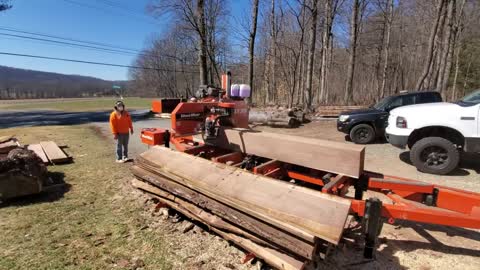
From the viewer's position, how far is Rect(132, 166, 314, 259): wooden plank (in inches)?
96.3

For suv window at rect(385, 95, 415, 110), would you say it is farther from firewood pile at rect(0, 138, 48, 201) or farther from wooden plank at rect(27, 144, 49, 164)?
wooden plank at rect(27, 144, 49, 164)

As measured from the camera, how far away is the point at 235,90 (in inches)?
183

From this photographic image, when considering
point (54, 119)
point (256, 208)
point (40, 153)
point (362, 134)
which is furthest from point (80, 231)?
point (54, 119)

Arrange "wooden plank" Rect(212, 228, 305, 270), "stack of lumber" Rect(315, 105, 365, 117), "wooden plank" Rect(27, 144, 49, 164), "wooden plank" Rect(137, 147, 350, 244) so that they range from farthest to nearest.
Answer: "stack of lumber" Rect(315, 105, 365, 117) → "wooden plank" Rect(27, 144, 49, 164) → "wooden plank" Rect(212, 228, 305, 270) → "wooden plank" Rect(137, 147, 350, 244)

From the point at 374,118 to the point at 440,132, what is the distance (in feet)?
11.6

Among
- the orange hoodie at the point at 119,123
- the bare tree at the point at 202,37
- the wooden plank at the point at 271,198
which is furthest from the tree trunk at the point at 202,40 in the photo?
the wooden plank at the point at 271,198

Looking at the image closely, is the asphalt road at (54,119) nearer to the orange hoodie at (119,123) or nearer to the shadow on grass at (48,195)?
the orange hoodie at (119,123)

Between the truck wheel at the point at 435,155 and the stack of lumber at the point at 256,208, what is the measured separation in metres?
4.62

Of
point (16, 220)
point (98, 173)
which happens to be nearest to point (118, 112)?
point (98, 173)

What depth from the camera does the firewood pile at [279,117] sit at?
46.8ft

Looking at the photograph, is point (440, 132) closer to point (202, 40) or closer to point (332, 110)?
point (332, 110)

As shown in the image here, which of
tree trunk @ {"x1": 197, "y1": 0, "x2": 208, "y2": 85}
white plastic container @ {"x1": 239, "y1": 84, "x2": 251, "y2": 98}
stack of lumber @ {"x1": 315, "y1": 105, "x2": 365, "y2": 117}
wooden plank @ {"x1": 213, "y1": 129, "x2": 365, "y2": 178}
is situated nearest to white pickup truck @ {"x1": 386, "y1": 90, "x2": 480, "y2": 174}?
wooden plank @ {"x1": 213, "y1": 129, "x2": 365, "y2": 178}

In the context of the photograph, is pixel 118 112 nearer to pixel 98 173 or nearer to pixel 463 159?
pixel 98 173

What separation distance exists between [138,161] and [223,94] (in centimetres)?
186
